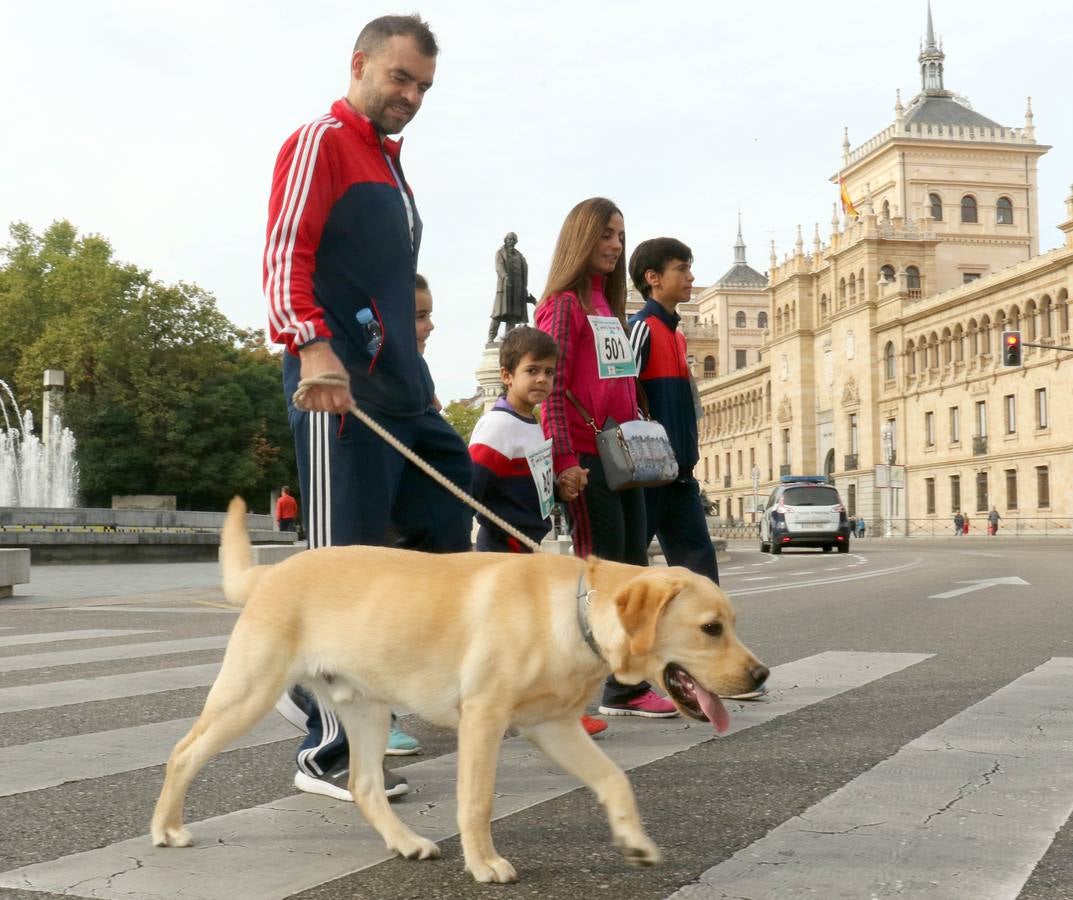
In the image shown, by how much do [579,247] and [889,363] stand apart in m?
71.4

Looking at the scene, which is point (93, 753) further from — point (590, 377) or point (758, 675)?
point (758, 675)

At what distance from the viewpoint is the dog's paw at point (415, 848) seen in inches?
125

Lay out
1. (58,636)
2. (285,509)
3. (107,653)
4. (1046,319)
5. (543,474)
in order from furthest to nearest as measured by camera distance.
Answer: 1. (1046,319)
2. (285,509)
3. (58,636)
4. (107,653)
5. (543,474)

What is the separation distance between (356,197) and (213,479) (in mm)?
57079

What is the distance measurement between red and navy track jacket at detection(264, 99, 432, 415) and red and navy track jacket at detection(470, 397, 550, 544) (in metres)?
1.32

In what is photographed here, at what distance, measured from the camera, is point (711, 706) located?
309cm

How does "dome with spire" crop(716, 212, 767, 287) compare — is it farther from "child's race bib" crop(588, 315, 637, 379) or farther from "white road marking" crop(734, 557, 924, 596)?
"child's race bib" crop(588, 315, 637, 379)

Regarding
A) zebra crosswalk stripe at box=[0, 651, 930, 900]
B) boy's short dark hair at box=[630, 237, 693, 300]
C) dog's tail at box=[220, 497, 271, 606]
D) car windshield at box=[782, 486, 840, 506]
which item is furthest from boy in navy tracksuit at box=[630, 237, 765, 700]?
car windshield at box=[782, 486, 840, 506]

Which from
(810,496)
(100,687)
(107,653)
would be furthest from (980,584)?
(810,496)

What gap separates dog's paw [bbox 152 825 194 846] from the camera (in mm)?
3262

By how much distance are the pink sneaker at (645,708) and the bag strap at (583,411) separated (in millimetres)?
1166

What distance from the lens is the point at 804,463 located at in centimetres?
8375

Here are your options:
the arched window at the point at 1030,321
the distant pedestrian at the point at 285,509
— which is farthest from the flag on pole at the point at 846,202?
the distant pedestrian at the point at 285,509

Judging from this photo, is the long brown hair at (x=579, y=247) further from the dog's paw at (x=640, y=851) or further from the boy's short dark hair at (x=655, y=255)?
the dog's paw at (x=640, y=851)
